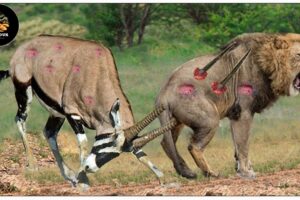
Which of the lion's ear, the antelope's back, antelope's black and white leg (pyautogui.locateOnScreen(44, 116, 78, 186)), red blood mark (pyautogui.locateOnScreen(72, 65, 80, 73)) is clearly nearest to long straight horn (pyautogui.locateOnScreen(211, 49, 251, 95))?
the lion's ear

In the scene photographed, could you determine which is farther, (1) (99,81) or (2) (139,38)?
(2) (139,38)

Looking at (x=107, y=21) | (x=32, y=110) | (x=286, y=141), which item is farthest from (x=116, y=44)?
(x=286, y=141)

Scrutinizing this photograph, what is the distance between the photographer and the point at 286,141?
42.0 ft

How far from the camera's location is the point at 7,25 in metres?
12.9

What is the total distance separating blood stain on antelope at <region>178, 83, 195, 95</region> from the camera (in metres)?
12.2

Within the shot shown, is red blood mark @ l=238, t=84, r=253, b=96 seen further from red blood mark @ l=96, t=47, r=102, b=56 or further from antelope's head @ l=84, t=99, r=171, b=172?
red blood mark @ l=96, t=47, r=102, b=56

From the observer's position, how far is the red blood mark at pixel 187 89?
12219mm

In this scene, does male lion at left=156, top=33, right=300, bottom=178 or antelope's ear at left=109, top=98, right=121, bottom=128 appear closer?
antelope's ear at left=109, top=98, right=121, bottom=128

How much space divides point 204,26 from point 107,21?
42.7 inches

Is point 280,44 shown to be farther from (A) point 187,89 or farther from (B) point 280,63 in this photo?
(A) point 187,89

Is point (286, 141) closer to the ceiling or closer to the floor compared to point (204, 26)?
closer to the floor

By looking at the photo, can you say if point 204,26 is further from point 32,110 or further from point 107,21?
point 32,110

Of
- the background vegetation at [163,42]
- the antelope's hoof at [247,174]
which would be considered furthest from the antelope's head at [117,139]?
the antelope's hoof at [247,174]

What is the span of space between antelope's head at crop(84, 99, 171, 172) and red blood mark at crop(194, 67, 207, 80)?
2.12 feet
